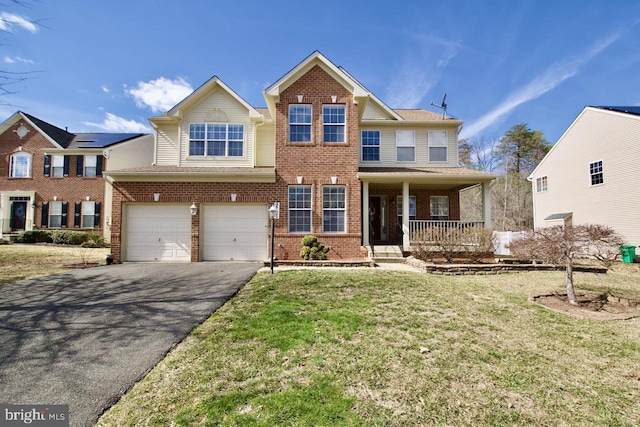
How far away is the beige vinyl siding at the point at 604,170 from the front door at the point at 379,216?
37.5ft

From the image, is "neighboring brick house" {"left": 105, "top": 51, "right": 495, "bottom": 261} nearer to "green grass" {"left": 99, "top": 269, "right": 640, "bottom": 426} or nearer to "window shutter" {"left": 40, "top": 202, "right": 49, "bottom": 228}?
"green grass" {"left": 99, "top": 269, "right": 640, "bottom": 426}

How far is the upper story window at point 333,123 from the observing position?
440 inches

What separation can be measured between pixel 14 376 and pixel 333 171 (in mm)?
9554

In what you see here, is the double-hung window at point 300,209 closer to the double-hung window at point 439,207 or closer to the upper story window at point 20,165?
the double-hung window at point 439,207

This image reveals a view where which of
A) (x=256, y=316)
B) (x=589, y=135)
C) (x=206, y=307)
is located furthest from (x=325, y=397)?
(x=589, y=135)

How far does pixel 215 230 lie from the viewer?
10.9 metres

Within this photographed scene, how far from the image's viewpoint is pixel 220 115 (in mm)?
11922

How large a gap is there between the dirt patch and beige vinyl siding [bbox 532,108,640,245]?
10.9 m

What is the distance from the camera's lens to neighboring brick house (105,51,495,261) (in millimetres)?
10671

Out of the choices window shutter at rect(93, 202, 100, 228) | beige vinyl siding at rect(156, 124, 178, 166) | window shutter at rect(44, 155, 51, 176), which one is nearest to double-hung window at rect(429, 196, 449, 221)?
beige vinyl siding at rect(156, 124, 178, 166)

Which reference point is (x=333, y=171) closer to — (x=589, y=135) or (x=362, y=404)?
(x=362, y=404)

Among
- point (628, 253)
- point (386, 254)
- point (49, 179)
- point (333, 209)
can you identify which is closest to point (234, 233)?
point (333, 209)

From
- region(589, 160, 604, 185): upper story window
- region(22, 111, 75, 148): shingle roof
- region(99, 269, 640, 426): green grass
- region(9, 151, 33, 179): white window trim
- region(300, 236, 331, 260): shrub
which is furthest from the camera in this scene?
region(22, 111, 75, 148): shingle roof

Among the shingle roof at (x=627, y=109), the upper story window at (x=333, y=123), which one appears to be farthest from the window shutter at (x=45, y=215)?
the shingle roof at (x=627, y=109)
